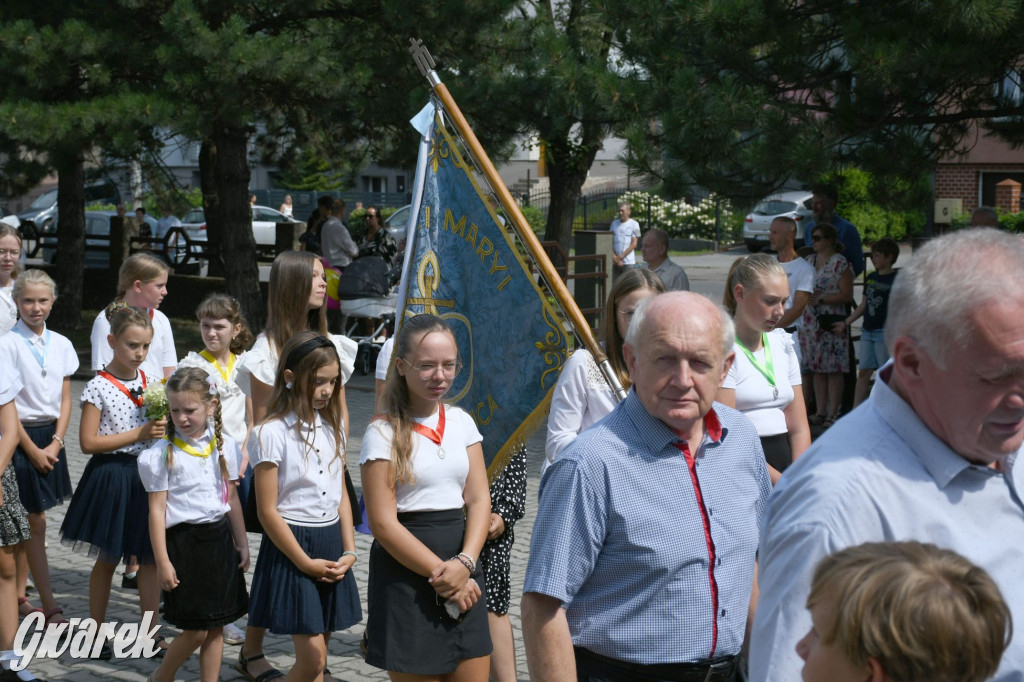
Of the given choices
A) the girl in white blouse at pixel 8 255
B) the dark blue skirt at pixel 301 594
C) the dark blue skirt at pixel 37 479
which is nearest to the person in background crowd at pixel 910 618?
the dark blue skirt at pixel 301 594

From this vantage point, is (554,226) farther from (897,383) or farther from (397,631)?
(897,383)

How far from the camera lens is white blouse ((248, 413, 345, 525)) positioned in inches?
183

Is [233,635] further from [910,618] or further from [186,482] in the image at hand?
[910,618]

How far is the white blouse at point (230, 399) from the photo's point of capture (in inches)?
235

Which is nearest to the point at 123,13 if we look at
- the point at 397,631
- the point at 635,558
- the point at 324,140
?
the point at 324,140

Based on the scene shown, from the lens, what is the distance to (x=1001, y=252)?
6.89 ft

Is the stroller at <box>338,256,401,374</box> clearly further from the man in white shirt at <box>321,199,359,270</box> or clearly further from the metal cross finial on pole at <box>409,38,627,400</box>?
the metal cross finial on pole at <box>409,38,627,400</box>

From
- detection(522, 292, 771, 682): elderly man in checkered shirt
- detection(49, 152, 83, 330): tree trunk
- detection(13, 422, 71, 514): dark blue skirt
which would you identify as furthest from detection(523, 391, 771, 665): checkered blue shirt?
detection(49, 152, 83, 330): tree trunk

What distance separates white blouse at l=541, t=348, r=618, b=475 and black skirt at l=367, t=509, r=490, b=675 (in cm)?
48

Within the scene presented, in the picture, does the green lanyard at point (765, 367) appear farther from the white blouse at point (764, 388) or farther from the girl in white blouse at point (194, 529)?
the girl in white blouse at point (194, 529)

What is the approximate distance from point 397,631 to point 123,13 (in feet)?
40.4

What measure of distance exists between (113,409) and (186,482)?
2.39 feet

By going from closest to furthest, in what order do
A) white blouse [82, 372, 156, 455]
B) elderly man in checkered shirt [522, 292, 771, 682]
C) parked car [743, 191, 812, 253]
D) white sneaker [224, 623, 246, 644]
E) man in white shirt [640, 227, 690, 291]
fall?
elderly man in checkered shirt [522, 292, 771, 682]
white blouse [82, 372, 156, 455]
white sneaker [224, 623, 246, 644]
man in white shirt [640, 227, 690, 291]
parked car [743, 191, 812, 253]

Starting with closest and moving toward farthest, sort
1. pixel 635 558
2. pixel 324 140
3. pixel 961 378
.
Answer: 1. pixel 961 378
2. pixel 635 558
3. pixel 324 140
